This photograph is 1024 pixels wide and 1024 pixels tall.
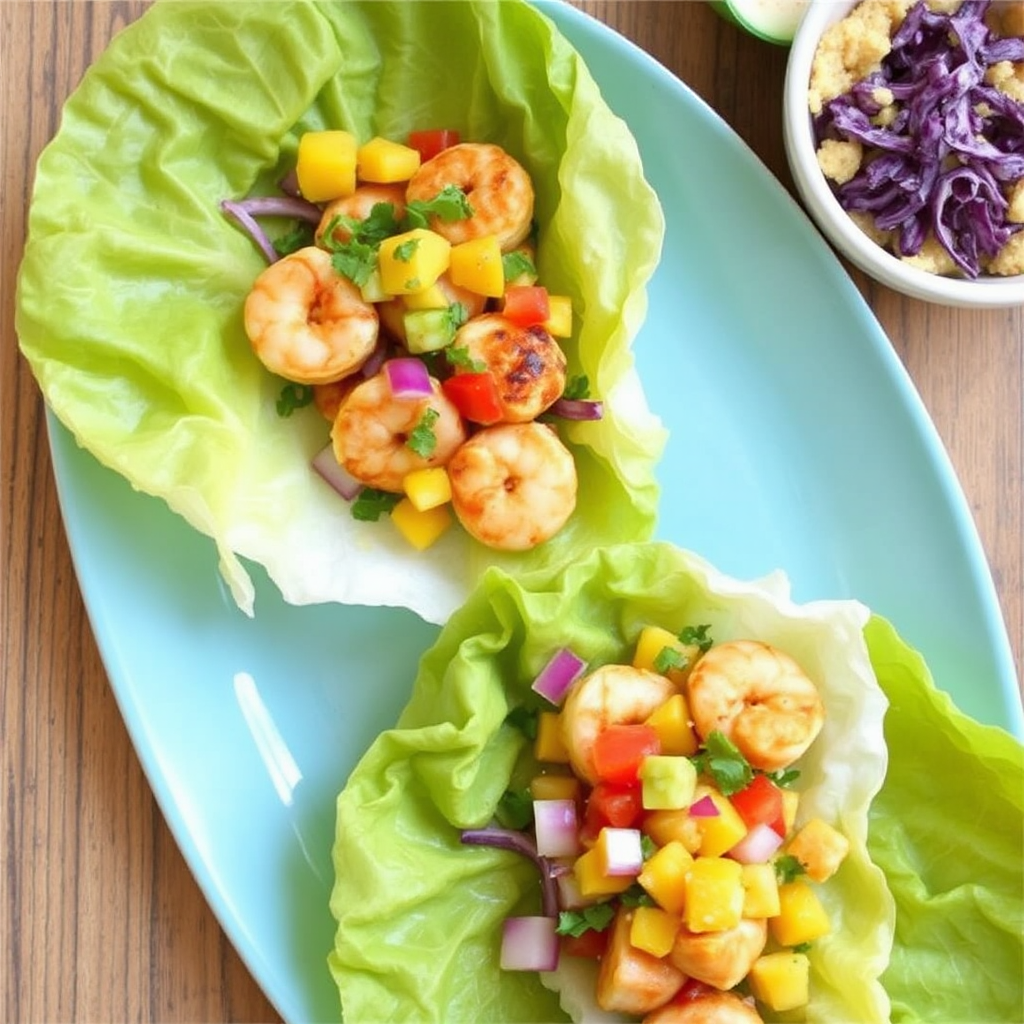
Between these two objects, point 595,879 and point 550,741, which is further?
point 550,741

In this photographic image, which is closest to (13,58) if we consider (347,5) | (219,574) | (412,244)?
(347,5)

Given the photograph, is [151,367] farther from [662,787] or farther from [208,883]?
[662,787]

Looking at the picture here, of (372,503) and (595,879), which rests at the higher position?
(372,503)

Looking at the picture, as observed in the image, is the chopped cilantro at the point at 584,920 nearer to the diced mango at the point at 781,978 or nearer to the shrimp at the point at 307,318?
the diced mango at the point at 781,978

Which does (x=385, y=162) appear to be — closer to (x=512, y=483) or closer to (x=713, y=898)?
(x=512, y=483)

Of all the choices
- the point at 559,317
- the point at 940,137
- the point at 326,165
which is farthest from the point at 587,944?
the point at 940,137

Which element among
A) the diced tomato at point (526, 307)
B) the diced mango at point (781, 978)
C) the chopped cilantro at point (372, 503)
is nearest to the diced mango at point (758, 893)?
the diced mango at point (781, 978)
